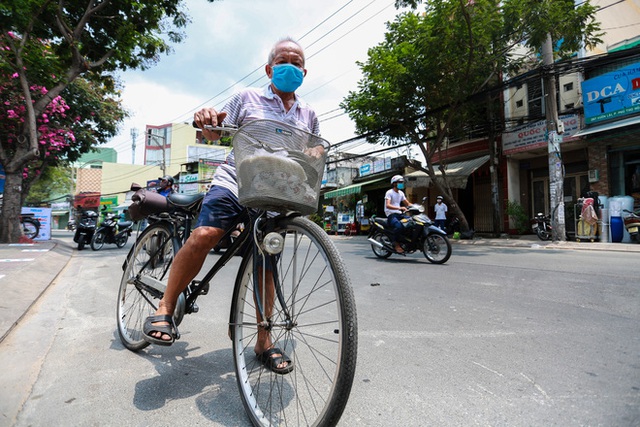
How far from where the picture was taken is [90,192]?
150 feet

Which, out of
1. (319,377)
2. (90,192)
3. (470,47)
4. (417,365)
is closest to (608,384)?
(417,365)

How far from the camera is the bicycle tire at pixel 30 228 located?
37.1ft

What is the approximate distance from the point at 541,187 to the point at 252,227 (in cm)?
1517

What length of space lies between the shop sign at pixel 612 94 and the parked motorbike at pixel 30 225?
55.8 feet

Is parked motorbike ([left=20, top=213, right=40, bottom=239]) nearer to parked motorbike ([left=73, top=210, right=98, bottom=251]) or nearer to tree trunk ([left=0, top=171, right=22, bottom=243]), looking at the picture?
tree trunk ([left=0, top=171, right=22, bottom=243])

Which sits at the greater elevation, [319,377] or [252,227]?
[252,227]

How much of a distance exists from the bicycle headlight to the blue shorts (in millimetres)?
355

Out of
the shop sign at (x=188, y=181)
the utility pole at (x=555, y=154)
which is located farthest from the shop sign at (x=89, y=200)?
the utility pole at (x=555, y=154)

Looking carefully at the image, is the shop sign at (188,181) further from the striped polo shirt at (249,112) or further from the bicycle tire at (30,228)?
the striped polo shirt at (249,112)

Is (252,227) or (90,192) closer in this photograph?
(252,227)

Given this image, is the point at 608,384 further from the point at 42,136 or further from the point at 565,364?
the point at 42,136

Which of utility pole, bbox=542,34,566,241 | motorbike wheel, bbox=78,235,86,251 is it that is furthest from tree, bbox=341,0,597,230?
motorbike wheel, bbox=78,235,86,251

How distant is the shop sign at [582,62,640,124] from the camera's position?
10.3m

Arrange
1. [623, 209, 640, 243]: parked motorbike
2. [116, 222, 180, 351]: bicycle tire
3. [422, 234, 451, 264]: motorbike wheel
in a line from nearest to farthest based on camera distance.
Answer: [116, 222, 180, 351]: bicycle tire
[422, 234, 451, 264]: motorbike wheel
[623, 209, 640, 243]: parked motorbike
